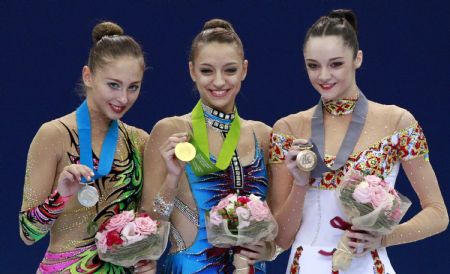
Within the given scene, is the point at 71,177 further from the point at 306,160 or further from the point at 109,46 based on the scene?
the point at 306,160

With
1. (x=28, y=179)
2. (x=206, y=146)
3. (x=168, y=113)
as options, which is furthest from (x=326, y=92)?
(x=168, y=113)

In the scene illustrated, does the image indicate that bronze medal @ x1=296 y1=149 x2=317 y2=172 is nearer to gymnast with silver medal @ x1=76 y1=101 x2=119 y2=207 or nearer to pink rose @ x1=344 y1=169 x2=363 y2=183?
pink rose @ x1=344 y1=169 x2=363 y2=183

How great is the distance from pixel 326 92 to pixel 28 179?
1203mm

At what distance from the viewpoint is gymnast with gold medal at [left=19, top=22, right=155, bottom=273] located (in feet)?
11.0

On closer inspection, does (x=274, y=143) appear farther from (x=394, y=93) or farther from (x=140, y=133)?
(x=394, y=93)

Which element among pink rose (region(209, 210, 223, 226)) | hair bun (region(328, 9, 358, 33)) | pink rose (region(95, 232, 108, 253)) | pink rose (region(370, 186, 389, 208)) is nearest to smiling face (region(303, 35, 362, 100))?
hair bun (region(328, 9, 358, 33))

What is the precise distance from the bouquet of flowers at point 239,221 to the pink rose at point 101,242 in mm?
390

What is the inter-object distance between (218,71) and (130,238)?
2.51ft

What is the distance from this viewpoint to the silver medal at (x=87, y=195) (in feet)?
10.7

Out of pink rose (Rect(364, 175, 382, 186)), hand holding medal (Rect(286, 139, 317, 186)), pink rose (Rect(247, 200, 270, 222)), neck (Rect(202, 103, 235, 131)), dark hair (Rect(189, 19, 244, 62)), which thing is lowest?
pink rose (Rect(247, 200, 270, 222))

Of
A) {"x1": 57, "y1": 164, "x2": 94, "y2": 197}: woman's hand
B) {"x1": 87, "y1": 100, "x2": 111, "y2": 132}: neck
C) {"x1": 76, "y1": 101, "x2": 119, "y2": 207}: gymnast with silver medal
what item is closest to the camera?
{"x1": 57, "y1": 164, "x2": 94, "y2": 197}: woman's hand

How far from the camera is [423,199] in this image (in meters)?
3.38

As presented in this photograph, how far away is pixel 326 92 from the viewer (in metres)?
3.39

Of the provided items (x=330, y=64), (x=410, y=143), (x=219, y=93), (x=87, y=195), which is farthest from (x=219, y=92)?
(x=410, y=143)
